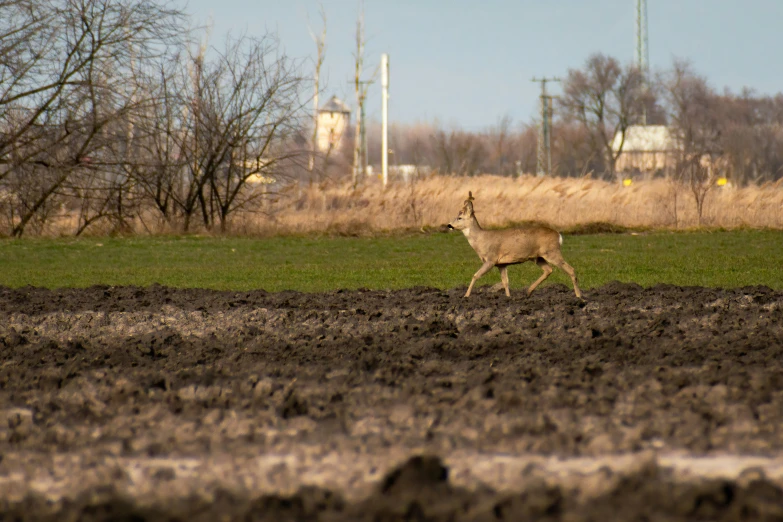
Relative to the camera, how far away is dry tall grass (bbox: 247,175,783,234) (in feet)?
89.1

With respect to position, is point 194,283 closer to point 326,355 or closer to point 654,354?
point 326,355

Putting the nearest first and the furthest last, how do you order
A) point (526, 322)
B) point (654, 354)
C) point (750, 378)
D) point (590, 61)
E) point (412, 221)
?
Result: point (750, 378) < point (654, 354) < point (526, 322) < point (412, 221) < point (590, 61)

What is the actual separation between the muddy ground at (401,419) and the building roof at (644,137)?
6986 cm

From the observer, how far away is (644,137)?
254ft

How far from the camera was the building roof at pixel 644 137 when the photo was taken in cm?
7581

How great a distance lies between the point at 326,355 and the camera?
721 cm

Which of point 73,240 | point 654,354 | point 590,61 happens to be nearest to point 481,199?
point 73,240

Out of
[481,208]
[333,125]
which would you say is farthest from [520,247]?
[333,125]

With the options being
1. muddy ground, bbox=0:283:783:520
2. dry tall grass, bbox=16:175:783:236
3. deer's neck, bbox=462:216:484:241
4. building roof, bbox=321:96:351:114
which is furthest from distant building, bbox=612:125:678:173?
muddy ground, bbox=0:283:783:520

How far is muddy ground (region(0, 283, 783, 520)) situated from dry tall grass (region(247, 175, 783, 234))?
60.2 feet

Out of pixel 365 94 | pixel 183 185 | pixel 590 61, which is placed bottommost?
pixel 183 185

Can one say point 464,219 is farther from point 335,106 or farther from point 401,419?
point 335,106

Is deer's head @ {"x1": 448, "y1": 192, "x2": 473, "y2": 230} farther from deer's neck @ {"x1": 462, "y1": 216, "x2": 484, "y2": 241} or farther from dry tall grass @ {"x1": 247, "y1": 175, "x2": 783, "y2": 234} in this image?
dry tall grass @ {"x1": 247, "y1": 175, "x2": 783, "y2": 234}

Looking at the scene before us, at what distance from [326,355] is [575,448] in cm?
330
